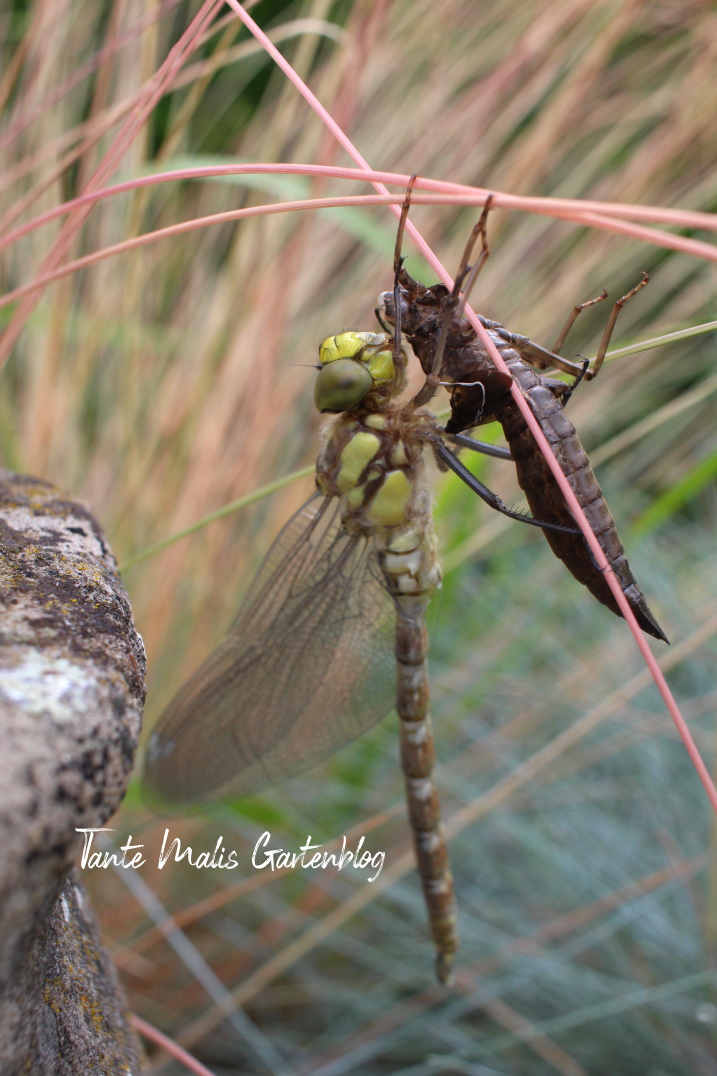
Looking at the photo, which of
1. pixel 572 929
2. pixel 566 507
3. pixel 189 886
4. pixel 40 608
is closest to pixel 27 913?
pixel 40 608

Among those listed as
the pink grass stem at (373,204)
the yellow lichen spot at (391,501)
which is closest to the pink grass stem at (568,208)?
the pink grass stem at (373,204)

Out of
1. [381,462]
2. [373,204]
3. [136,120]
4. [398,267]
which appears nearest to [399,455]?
[381,462]

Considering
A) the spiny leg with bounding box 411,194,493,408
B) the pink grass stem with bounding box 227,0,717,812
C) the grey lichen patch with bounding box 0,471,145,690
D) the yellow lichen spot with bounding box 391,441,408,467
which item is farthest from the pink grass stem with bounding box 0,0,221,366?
the yellow lichen spot with bounding box 391,441,408,467

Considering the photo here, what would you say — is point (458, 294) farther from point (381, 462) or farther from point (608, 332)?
point (381, 462)

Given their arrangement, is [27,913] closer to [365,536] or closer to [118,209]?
[365,536]

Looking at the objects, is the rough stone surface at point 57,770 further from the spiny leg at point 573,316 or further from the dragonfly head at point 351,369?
the spiny leg at point 573,316

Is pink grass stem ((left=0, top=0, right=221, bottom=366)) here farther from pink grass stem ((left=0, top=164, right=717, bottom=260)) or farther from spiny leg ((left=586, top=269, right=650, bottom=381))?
spiny leg ((left=586, top=269, right=650, bottom=381))
